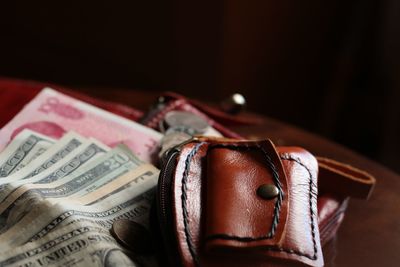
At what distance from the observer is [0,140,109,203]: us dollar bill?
2.73 feet

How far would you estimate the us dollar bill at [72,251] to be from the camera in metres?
0.73

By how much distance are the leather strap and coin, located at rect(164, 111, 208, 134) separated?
233 mm

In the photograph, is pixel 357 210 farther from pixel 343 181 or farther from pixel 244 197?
pixel 244 197

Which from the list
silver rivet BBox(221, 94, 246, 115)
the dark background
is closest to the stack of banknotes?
silver rivet BBox(221, 94, 246, 115)

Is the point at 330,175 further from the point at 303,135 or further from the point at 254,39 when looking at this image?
the point at 254,39

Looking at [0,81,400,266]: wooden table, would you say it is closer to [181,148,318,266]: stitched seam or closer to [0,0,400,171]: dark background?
[181,148,318,266]: stitched seam

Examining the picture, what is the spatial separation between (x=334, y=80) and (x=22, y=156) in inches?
51.1

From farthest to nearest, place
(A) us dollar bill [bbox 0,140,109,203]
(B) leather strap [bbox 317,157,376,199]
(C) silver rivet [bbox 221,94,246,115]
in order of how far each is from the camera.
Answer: (C) silver rivet [bbox 221,94,246,115], (B) leather strap [bbox 317,157,376,199], (A) us dollar bill [bbox 0,140,109,203]

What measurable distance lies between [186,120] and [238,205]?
0.38 m

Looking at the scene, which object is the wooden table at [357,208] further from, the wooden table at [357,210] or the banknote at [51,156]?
the banknote at [51,156]

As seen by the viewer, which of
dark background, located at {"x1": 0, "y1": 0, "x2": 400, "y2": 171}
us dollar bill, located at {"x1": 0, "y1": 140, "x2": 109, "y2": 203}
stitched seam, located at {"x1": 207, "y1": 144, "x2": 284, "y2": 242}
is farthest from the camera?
dark background, located at {"x1": 0, "y1": 0, "x2": 400, "y2": 171}

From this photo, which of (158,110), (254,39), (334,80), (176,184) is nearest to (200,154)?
(176,184)

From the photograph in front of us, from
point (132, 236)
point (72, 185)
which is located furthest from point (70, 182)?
point (132, 236)

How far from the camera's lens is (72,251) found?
2.44ft
